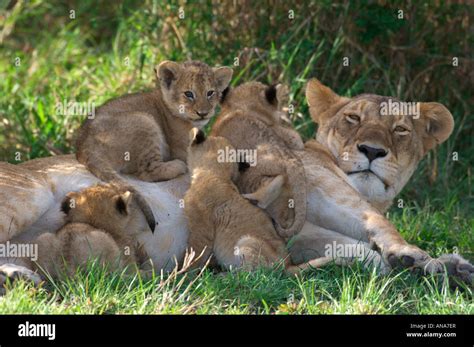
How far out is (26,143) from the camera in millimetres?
8859

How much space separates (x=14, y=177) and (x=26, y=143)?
2.81 m

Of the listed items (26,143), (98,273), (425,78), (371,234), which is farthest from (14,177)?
(425,78)

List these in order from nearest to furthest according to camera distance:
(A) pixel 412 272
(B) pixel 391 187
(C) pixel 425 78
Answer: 1. (A) pixel 412 272
2. (B) pixel 391 187
3. (C) pixel 425 78

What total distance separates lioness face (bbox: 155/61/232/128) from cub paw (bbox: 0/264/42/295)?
6.05ft

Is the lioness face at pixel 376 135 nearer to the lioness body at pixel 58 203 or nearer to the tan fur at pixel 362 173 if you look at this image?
the tan fur at pixel 362 173

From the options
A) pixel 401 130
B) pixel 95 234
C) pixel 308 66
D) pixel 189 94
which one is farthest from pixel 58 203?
pixel 308 66

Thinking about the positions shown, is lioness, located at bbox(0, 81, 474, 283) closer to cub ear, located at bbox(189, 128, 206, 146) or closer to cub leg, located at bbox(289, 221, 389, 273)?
cub leg, located at bbox(289, 221, 389, 273)

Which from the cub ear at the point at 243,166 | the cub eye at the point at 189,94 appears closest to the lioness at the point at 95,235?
the cub ear at the point at 243,166

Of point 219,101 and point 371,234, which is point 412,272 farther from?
point 219,101

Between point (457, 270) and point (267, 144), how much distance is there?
140 cm

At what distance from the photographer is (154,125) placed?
6.68m

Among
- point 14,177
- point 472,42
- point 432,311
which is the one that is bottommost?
point 432,311

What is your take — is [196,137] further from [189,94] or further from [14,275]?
[14,275]

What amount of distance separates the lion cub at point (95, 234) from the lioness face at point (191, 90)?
103 cm
